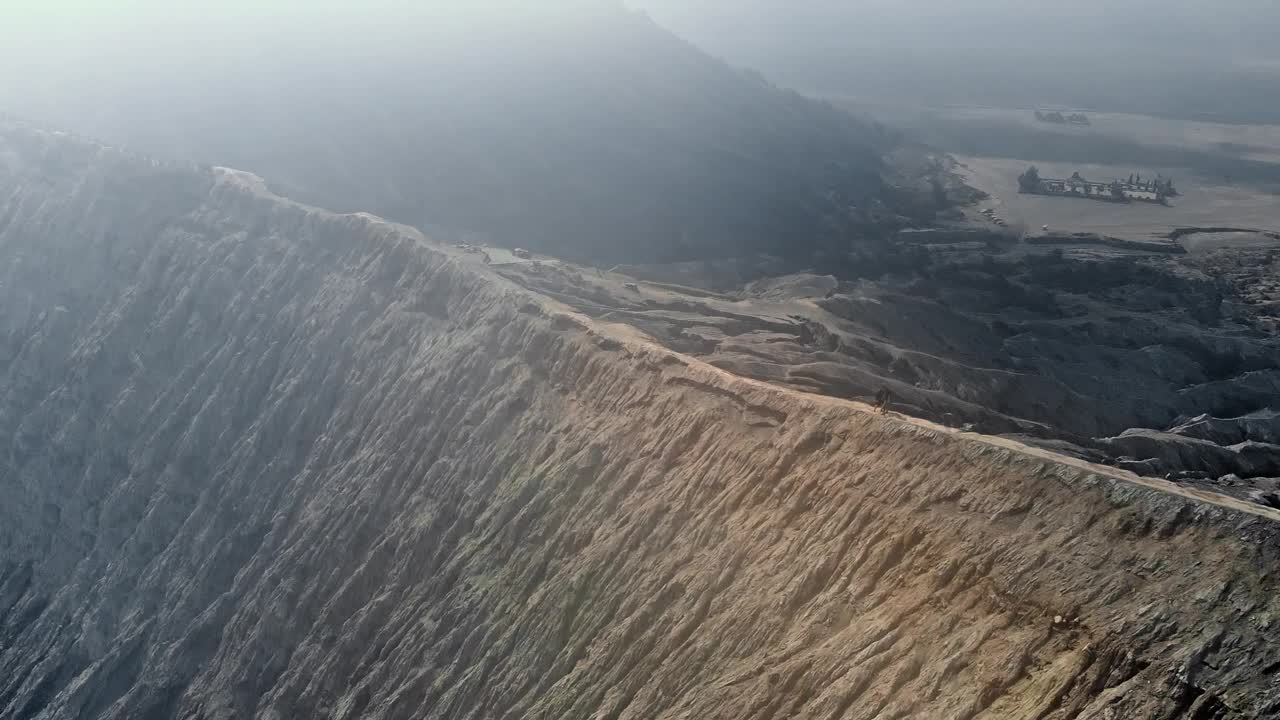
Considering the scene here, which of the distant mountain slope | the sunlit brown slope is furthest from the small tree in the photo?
the sunlit brown slope

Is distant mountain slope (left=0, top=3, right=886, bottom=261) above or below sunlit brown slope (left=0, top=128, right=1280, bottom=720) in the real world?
above

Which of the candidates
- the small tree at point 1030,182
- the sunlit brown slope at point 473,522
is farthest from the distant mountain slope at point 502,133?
the sunlit brown slope at point 473,522

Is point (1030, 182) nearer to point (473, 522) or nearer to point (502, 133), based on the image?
point (502, 133)

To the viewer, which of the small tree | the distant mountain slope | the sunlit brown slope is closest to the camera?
the sunlit brown slope

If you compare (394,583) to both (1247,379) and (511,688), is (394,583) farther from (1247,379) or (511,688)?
(1247,379)

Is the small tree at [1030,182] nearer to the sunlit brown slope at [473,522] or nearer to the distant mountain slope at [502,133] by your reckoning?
the distant mountain slope at [502,133]

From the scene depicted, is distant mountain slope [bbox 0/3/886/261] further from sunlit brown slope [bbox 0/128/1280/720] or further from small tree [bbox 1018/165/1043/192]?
sunlit brown slope [bbox 0/128/1280/720]

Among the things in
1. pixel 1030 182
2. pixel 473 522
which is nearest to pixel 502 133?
pixel 1030 182

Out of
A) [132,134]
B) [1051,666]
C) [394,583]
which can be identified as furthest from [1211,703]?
[132,134]
